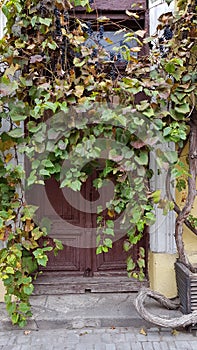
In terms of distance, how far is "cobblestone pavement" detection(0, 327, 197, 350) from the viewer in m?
3.16

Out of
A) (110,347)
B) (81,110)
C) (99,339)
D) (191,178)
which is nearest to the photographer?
(81,110)

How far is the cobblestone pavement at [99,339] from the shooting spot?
3.16m

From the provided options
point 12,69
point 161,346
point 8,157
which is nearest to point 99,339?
point 161,346

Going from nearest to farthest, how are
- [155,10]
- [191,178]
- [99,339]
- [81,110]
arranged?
1. [81,110]
2. [99,339]
3. [191,178]
4. [155,10]

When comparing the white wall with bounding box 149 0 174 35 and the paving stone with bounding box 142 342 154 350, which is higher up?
the white wall with bounding box 149 0 174 35

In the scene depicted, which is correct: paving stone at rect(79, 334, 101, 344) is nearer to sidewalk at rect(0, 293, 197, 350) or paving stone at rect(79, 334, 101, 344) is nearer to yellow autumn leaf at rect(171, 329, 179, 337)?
sidewalk at rect(0, 293, 197, 350)

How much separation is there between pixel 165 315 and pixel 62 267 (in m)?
1.32

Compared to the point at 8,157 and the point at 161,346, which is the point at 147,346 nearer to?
the point at 161,346

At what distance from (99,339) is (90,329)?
196 mm

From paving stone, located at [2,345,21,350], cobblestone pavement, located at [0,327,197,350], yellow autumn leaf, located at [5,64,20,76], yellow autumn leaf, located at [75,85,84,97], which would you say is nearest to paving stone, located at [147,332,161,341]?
cobblestone pavement, located at [0,327,197,350]

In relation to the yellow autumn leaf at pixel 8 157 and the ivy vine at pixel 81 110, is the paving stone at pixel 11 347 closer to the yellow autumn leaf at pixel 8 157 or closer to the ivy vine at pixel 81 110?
the ivy vine at pixel 81 110

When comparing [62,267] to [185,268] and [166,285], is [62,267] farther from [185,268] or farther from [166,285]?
[185,268]

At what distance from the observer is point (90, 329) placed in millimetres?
3471

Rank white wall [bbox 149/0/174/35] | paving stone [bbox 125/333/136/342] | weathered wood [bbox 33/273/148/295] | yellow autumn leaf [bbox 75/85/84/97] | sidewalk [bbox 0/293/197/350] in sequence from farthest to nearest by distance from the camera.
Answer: weathered wood [bbox 33/273/148/295] < white wall [bbox 149/0/174/35] < paving stone [bbox 125/333/136/342] < sidewalk [bbox 0/293/197/350] < yellow autumn leaf [bbox 75/85/84/97]
